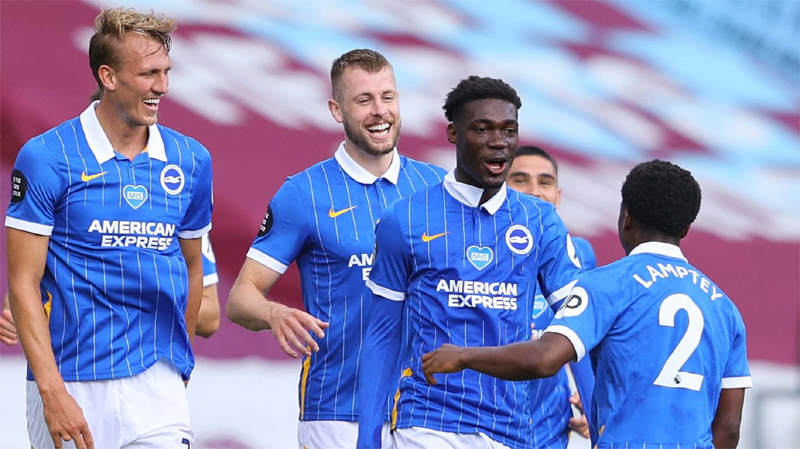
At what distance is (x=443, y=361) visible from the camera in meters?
3.80

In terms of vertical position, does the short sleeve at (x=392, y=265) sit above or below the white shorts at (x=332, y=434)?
above

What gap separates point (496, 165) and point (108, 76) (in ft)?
4.64

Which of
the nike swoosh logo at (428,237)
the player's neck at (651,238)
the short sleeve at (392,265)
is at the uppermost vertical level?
the player's neck at (651,238)

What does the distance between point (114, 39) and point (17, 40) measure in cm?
313

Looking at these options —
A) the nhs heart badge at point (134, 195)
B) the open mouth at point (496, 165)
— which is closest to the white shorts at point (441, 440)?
the open mouth at point (496, 165)

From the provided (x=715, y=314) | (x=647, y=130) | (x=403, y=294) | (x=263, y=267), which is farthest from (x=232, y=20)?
(x=715, y=314)

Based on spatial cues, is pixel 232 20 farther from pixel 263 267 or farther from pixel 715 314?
pixel 715 314

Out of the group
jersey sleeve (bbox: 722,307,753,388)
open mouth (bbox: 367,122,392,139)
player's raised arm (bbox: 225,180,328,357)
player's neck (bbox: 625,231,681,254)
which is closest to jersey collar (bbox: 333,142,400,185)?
open mouth (bbox: 367,122,392,139)

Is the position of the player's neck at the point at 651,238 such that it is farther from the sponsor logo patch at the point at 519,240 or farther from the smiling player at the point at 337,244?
the smiling player at the point at 337,244

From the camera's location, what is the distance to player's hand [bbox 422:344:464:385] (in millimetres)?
3781

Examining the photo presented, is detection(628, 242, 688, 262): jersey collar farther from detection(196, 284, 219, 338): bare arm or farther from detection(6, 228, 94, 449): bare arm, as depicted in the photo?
detection(196, 284, 219, 338): bare arm

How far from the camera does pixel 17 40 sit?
7.30m

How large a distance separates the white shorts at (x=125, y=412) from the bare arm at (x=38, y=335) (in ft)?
0.57

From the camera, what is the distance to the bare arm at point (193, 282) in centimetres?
481
